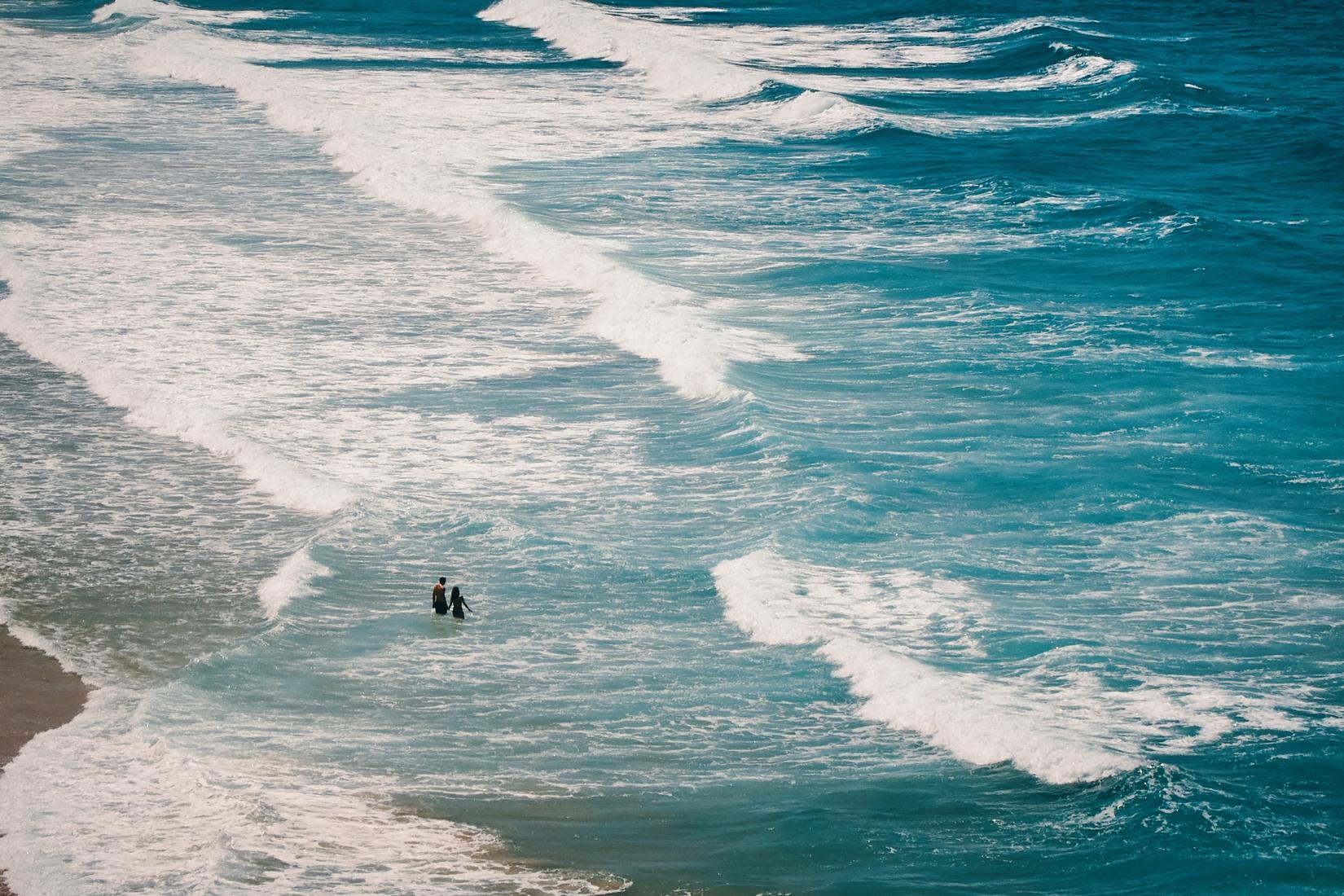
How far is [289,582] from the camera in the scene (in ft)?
59.3

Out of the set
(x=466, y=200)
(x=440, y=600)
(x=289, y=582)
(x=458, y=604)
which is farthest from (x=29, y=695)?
(x=466, y=200)

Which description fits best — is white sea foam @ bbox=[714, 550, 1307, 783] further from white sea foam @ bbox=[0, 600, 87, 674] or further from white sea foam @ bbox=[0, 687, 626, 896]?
white sea foam @ bbox=[0, 600, 87, 674]

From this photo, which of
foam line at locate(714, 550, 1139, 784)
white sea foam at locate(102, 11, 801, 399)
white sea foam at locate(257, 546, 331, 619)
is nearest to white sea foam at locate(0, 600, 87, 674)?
white sea foam at locate(257, 546, 331, 619)

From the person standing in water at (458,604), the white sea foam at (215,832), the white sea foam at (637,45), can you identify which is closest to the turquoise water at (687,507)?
the white sea foam at (215,832)

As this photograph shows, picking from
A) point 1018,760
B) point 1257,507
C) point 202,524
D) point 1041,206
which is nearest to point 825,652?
point 1018,760

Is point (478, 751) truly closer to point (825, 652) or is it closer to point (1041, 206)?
point (825, 652)

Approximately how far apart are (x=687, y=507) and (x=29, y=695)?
26.1 feet

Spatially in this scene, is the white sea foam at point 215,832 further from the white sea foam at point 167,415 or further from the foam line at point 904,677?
the white sea foam at point 167,415

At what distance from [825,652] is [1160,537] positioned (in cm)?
482

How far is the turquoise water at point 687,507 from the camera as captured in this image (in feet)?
43.8

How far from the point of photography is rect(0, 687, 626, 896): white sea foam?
12.4 metres

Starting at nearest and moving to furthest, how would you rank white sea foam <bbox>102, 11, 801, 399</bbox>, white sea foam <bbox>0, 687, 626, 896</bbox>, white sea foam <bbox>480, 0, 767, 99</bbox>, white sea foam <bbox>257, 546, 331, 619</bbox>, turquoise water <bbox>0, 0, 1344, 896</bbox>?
1. white sea foam <bbox>0, 687, 626, 896</bbox>
2. turquoise water <bbox>0, 0, 1344, 896</bbox>
3. white sea foam <bbox>257, 546, 331, 619</bbox>
4. white sea foam <bbox>102, 11, 801, 399</bbox>
5. white sea foam <bbox>480, 0, 767, 99</bbox>

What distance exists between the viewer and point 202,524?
1995cm

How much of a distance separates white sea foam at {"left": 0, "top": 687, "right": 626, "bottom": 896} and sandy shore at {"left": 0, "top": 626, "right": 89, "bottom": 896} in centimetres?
22
